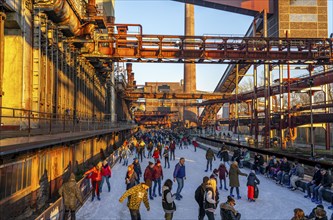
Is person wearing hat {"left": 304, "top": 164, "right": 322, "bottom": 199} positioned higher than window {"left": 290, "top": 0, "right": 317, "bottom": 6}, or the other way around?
window {"left": 290, "top": 0, "right": 317, "bottom": 6}

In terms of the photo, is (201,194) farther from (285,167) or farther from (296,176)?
(285,167)

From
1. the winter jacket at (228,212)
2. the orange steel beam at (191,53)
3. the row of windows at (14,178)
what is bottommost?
the winter jacket at (228,212)

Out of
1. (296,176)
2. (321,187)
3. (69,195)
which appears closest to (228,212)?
(69,195)

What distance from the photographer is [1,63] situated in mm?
12195

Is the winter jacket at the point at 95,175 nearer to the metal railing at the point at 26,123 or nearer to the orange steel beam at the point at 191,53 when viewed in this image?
the metal railing at the point at 26,123

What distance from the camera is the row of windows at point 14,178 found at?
9.02 metres

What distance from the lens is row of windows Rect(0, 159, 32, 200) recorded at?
9.02 metres

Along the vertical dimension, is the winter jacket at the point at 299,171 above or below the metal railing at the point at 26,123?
below

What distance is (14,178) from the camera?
976 centimetres

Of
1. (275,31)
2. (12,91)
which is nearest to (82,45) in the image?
(12,91)

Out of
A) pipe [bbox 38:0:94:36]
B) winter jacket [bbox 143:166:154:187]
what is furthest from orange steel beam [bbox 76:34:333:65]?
winter jacket [bbox 143:166:154:187]

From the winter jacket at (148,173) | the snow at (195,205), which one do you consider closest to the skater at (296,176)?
the snow at (195,205)

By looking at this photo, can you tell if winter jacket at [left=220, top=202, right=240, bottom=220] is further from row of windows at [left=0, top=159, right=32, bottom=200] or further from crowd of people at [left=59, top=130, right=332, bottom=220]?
row of windows at [left=0, top=159, right=32, bottom=200]

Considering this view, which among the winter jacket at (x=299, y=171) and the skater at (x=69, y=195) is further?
the winter jacket at (x=299, y=171)
